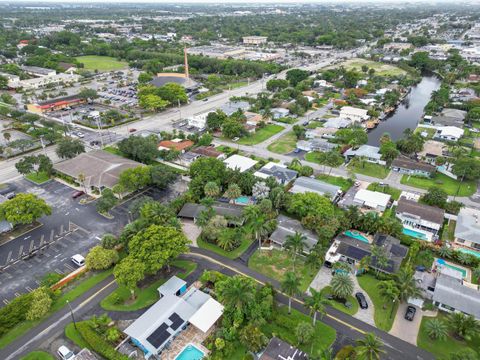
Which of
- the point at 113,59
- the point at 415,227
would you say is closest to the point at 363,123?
the point at 415,227

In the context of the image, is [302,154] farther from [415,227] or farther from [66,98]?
[66,98]

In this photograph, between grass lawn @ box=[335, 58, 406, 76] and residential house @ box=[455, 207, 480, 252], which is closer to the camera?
residential house @ box=[455, 207, 480, 252]

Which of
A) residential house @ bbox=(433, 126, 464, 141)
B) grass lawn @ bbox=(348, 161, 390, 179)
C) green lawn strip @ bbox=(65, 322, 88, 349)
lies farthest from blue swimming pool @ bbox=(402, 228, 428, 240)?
green lawn strip @ bbox=(65, 322, 88, 349)

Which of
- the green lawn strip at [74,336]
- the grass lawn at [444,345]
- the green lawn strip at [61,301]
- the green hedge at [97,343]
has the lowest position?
the green lawn strip at [61,301]

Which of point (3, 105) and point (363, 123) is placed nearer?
point (363, 123)

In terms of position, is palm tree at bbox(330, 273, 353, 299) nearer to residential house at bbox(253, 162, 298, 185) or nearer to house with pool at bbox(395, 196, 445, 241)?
house with pool at bbox(395, 196, 445, 241)

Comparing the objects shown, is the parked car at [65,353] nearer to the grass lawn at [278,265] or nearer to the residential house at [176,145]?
the grass lawn at [278,265]

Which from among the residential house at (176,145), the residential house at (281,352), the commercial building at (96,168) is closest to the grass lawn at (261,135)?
the residential house at (176,145)
